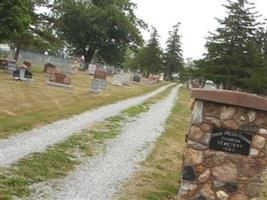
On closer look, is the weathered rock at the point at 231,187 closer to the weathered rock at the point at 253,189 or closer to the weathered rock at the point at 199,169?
the weathered rock at the point at 253,189

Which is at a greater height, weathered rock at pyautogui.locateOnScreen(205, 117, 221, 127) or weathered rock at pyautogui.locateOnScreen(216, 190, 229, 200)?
weathered rock at pyautogui.locateOnScreen(205, 117, 221, 127)

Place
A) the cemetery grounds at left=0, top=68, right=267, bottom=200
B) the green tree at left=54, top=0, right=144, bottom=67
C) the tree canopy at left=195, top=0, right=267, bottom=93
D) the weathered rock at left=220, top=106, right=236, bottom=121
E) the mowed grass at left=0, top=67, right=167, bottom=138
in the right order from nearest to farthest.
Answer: the weathered rock at left=220, top=106, right=236, bottom=121 → the cemetery grounds at left=0, top=68, right=267, bottom=200 → the mowed grass at left=0, top=67, right=167, bottom=138 → the tree canopy at left=195, top=0, right=267, bottom=93 → the green tree at left=54, top=0, right=144, bottom=67

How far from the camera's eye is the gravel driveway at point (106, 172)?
8.56 m

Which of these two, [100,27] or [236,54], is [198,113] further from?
[100,27]

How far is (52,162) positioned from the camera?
10.6m

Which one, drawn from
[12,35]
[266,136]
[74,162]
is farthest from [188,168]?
[12,35]

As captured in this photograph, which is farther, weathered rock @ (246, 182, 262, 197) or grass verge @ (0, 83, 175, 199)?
weathered rock @ (246, 182, 262, 197)

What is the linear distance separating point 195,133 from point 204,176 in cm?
72

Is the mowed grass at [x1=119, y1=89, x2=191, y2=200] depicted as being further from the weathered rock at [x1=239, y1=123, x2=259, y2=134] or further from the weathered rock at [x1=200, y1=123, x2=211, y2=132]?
the weathered rock at [x1=239, y1=123, x2=259, y2=134]

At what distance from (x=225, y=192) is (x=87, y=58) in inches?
2571

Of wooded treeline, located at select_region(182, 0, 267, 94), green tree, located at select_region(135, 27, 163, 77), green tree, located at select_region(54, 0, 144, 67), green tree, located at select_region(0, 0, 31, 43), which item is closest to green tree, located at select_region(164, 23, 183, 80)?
green tree, located at select_region(135, 27, 163, 77)

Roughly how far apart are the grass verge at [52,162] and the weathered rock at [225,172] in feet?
9.59

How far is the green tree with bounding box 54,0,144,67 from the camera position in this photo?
6644 centimetres

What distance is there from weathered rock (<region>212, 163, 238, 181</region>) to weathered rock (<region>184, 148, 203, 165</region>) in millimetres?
301
